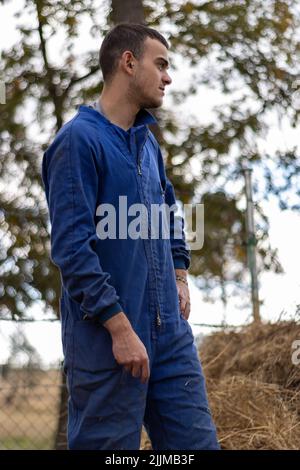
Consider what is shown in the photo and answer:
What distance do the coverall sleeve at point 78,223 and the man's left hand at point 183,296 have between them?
0.46 meters

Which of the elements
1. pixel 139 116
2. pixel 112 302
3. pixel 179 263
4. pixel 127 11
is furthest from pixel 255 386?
pixel 127 11

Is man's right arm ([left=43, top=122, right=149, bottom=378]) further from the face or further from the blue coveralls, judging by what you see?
the face

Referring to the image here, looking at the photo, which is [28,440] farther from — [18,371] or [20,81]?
[20,81]

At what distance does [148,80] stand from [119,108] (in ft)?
0.46

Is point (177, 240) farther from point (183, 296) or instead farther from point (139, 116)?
point (139, 116)

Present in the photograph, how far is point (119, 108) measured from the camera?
349cm

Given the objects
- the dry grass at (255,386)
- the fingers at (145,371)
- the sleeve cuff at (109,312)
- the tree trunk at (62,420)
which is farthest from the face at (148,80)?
the tree trunk at (62,420)

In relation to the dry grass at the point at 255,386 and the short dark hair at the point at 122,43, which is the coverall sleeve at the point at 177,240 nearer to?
the short dark hair at the point at 122,43

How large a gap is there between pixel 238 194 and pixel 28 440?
2.88 metres

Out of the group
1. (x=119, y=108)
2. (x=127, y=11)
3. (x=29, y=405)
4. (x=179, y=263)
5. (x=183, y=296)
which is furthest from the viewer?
(x=29, y=405)

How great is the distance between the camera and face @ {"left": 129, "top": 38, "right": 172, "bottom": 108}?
11.5ft

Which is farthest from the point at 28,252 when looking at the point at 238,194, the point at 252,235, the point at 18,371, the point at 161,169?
the point at 161,169

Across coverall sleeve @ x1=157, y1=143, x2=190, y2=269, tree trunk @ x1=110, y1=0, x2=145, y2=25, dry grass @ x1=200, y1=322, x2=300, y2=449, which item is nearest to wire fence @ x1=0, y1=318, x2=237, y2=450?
dry grass @ x1=200, y1=322, x2=300, y2=449

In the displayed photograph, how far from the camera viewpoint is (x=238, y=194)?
900cm
